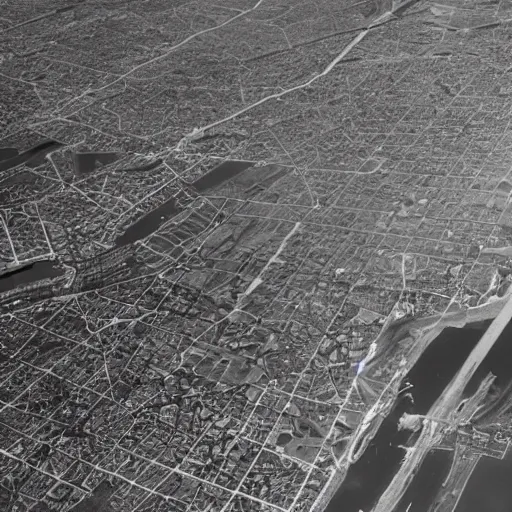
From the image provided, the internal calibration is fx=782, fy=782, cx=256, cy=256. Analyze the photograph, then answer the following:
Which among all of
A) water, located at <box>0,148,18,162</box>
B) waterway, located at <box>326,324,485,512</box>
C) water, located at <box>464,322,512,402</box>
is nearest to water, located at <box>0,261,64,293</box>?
water, located at <box>0,148,18,162</box>

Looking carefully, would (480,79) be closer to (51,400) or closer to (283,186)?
(283,186)

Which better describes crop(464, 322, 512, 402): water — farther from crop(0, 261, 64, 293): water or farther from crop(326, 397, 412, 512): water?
crop(0, 261, 64, 293): water

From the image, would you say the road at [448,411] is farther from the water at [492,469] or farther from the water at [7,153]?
the water at [7,153]

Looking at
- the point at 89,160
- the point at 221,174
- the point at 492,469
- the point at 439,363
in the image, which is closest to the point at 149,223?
the point at 221,174

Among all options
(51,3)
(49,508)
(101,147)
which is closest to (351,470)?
(49,508)

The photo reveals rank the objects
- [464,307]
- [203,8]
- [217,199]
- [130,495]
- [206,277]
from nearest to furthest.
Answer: [130,495] → [464,307] → [206,277] → [217,199] → [203,8]

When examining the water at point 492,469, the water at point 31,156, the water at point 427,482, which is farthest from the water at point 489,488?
the water at point 31,156

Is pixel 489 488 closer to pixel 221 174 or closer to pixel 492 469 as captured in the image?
pixel 492 469
